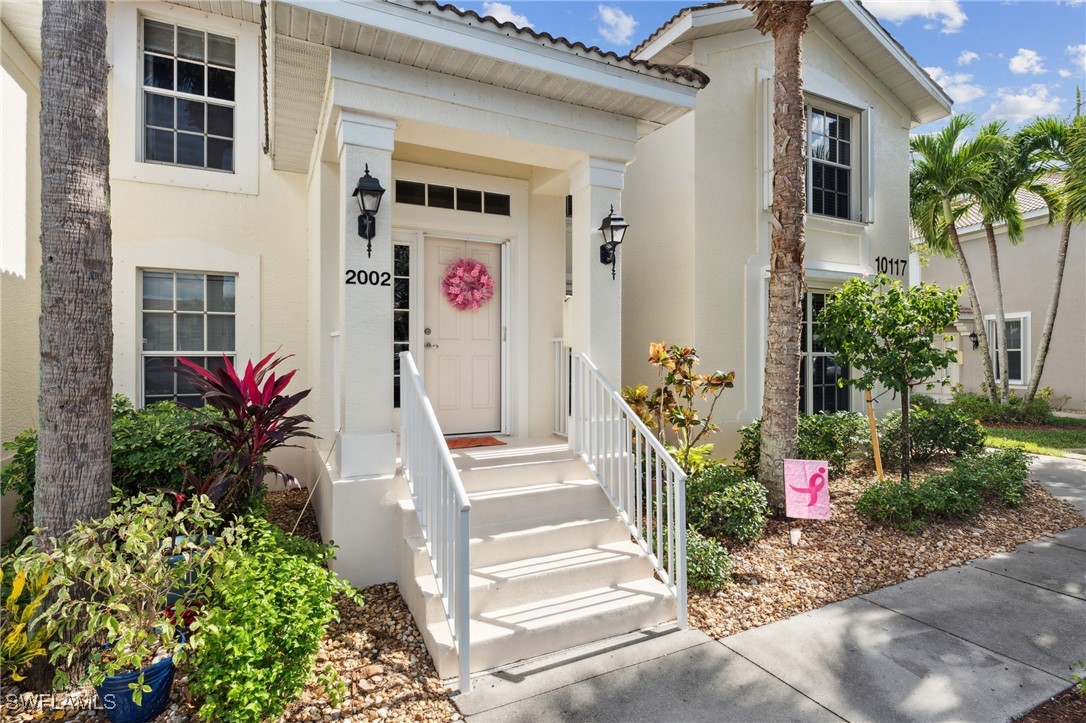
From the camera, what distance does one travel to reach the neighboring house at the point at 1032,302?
1182cm

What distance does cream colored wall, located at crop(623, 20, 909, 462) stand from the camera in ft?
20.9

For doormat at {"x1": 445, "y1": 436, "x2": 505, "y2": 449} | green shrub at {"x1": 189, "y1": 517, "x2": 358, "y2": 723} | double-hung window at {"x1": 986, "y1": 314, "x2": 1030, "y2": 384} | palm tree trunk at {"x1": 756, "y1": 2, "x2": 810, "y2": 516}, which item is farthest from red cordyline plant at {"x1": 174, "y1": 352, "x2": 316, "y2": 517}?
double-hung window at {"x1": 986, "y1": 314, "x2": 1030, "y2": 384}

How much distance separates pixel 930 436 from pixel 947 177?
5812 millimetres

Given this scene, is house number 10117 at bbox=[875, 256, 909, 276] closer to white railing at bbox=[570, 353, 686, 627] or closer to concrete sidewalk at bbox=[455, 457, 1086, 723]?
concrete sidewalk at bbox=[455, 457, 1086, 723]

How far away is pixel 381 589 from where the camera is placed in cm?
364

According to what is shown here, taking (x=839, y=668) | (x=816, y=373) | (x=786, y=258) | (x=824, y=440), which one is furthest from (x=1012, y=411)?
(x=839, y=668)

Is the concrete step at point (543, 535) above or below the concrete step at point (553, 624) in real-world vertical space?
above

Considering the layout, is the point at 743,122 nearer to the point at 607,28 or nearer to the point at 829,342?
the point at 607,28

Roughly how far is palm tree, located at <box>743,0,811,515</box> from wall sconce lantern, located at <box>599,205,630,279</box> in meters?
1.56

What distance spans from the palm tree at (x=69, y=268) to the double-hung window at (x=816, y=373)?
277 inches

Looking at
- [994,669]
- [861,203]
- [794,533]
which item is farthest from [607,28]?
[994,669]

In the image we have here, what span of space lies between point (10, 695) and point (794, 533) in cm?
486

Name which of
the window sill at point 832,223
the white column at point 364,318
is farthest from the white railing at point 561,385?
the window sill at point 832,223

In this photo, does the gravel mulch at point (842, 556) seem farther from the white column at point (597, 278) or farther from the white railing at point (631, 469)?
the white column at point (597, 278)
